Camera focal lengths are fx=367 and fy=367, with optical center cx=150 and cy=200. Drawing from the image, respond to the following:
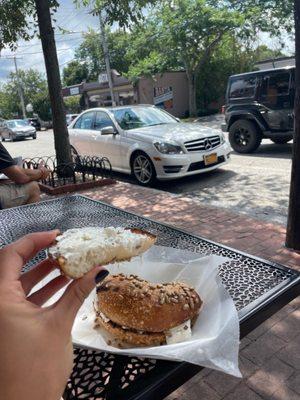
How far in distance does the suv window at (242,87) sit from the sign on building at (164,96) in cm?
2095

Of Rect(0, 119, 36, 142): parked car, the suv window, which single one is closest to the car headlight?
the suv window

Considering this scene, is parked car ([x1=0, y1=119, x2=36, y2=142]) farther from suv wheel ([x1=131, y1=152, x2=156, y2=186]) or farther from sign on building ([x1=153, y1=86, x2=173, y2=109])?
suv wheel ([x1=131, y1=152, x2=156, y2=186])

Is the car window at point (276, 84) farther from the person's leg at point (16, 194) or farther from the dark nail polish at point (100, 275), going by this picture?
the dark nail polish at point (100, 275)

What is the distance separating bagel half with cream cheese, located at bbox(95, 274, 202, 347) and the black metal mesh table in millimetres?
75

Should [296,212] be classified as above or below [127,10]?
below

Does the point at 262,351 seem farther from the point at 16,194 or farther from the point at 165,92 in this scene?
the point at 165,92

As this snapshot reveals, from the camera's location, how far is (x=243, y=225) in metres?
4.23

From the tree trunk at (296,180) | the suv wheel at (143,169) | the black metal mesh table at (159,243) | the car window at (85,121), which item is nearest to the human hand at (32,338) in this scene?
the black metal mesh table at (159,243)

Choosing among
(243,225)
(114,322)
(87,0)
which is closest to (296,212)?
(243,225)

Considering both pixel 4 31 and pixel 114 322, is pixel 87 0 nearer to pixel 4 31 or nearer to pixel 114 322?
pixel 4 31

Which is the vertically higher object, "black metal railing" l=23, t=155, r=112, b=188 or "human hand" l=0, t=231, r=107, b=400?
"human hand" l=0, t=231, r=107, b=400

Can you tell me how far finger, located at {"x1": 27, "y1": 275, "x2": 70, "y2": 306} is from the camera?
1090 millimetres

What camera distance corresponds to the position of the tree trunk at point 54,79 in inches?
263

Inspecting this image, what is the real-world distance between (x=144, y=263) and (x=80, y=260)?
44cm
